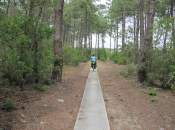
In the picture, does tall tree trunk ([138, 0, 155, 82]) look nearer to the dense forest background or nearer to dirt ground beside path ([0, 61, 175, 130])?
the dense forest background

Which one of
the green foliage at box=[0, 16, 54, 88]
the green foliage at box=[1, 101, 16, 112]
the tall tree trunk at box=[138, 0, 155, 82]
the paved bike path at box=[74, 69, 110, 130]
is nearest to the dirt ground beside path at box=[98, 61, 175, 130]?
the paved bike path at box=[74, 69, 110, 130]

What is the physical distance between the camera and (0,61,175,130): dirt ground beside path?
17.1 ft

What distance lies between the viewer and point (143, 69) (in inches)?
426

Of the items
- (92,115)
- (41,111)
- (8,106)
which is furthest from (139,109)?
(8,106)

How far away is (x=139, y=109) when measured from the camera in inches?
271

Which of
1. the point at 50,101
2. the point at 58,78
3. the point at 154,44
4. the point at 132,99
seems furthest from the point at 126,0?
the point at 50,101

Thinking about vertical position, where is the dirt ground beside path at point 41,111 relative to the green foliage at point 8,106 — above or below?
below

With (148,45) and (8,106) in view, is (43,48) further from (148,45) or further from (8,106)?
(148,45)

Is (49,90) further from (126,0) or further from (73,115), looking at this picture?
(126,0)

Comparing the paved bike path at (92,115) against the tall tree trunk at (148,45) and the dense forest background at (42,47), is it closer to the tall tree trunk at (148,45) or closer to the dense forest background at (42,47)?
the dense forest background at (42,47)

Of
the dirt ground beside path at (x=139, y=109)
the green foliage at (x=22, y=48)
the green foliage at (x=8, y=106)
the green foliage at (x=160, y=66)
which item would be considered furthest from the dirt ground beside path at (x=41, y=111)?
the green foliage at (x=160, y=66)

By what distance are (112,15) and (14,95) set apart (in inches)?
987

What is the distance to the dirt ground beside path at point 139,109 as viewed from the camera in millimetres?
5445

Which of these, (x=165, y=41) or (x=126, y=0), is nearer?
(x=165, y=41)
